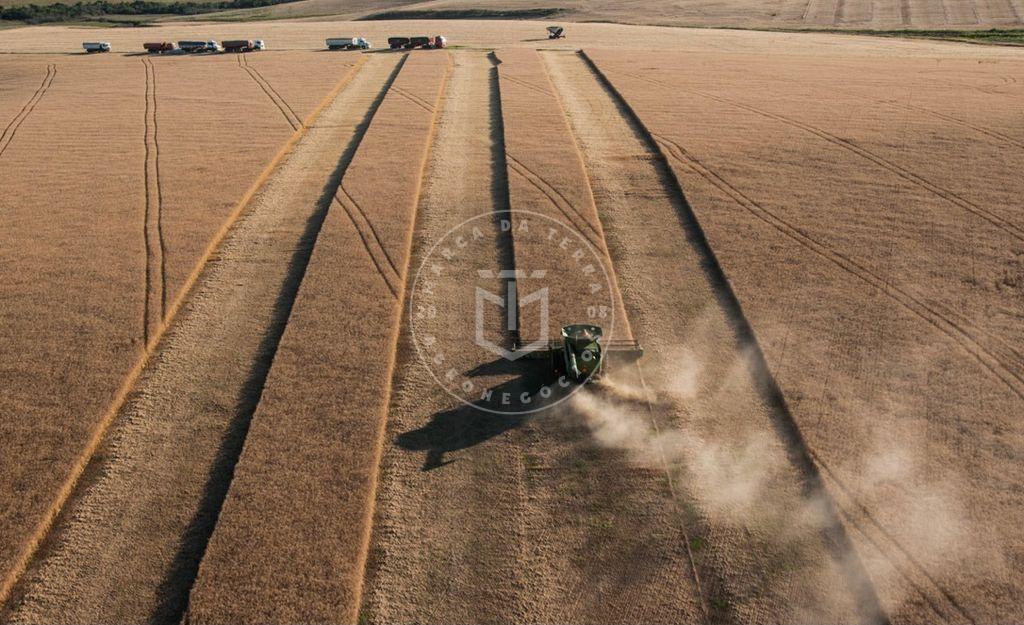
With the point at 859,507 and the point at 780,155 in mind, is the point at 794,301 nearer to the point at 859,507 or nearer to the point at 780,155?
the point at 859,507

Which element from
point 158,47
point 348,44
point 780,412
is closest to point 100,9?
point 158,47

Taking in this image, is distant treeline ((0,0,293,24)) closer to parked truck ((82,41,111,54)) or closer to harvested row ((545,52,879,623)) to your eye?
parked truck ((82,41,111,54))

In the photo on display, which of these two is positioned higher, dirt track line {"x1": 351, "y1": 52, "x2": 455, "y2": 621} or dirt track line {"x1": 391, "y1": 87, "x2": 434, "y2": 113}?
dirt track line {"x1": 391, "y1": 87, "x2": 434, "y2": 113}

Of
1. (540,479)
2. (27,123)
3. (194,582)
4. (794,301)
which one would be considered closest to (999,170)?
(794,301)

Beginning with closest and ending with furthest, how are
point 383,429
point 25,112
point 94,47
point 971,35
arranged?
point 383,429
point 25,112
point 94,47
point 971,35

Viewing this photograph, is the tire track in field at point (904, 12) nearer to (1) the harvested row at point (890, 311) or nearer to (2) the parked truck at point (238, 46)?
(1) the harvested row at point (890, 311)

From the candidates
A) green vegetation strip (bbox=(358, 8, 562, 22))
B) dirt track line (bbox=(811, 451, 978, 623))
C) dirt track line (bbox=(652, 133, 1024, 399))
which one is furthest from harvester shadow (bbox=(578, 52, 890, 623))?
green vegetation strip (bbox=(358, 8, 562, 22))

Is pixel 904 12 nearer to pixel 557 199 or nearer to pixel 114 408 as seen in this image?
pixel 557 199
